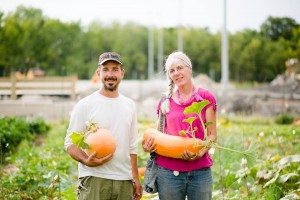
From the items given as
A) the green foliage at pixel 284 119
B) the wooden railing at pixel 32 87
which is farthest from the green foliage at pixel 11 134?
the green foliage at pixel 284 119

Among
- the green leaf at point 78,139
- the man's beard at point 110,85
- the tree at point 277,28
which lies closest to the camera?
the green leaf at point 78,139

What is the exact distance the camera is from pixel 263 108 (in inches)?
651

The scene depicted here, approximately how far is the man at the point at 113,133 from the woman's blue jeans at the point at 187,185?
0.27m

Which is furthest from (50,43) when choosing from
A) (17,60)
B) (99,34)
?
(99,34)

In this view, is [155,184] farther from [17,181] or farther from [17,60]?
[17,60]

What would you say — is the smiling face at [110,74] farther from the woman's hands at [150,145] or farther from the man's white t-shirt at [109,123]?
the woman's hands at [150,145]

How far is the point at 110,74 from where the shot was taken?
10.3 feet

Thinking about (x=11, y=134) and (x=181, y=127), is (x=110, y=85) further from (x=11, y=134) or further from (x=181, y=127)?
(x=11, y=134)

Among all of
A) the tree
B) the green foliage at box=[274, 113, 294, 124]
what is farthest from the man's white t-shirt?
the tree

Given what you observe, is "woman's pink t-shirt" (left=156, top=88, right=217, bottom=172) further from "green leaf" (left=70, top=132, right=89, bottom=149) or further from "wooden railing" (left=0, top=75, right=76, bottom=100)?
"wooden railing" (left=0, top=75, right=76, bottom=100)

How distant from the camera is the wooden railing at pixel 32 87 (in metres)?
17.3

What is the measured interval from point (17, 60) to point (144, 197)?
36.4 metres

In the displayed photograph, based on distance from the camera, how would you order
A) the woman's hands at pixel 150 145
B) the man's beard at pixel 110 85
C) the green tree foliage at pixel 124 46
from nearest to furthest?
1. the man's beard at pixel 110 85
2. the woman's hands at pixel 150 145
3. the green tree foliage at pixel 124 46

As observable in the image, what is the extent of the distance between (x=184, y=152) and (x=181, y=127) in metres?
0.24
